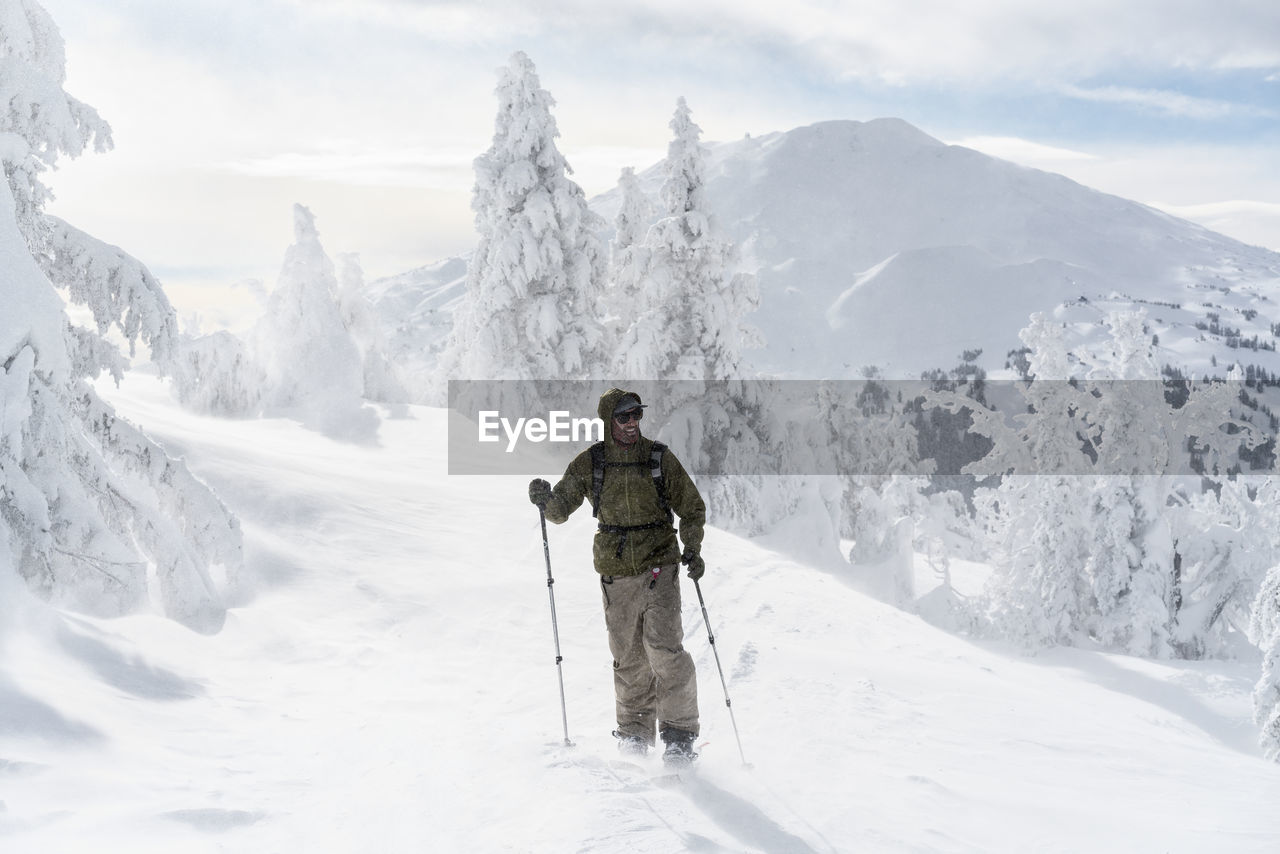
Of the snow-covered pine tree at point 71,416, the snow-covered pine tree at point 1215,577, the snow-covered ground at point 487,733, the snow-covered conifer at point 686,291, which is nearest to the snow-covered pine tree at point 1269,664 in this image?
the snow-covered ground at point 487,733

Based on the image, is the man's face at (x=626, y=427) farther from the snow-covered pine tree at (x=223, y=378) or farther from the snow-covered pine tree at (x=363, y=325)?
the snow-covered pine tree at (x=363, y=325)

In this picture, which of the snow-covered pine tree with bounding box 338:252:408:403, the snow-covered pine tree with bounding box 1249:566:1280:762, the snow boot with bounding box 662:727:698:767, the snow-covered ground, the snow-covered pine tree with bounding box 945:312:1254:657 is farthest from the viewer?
the snow-covered pine tree with bounding box 338:252:408:403

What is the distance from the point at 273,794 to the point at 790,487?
60.0 feet

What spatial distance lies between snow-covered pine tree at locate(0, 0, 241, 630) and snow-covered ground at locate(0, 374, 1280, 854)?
1.67 feet

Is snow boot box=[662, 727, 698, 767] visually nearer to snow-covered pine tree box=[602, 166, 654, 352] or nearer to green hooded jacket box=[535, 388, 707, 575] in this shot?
green hooded jacket box=[535, 388, 707, 575]

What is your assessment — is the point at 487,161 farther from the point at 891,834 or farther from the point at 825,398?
the point at 891,834

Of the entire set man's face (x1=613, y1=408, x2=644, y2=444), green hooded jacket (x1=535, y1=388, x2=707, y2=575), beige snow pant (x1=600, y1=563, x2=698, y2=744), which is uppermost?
man's face (x1=613, y1=408, x2=644, y2=444)

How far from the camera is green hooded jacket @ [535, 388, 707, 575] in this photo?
5.43 metres

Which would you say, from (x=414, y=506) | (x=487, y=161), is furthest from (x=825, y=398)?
(x=414, y=506)

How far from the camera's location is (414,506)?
12539mm

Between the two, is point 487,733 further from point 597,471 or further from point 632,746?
point 597,471

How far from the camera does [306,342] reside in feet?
79.7

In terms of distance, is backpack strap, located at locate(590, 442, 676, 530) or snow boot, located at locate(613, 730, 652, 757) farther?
snow boot, located at locate(613, 730, 652, 757)

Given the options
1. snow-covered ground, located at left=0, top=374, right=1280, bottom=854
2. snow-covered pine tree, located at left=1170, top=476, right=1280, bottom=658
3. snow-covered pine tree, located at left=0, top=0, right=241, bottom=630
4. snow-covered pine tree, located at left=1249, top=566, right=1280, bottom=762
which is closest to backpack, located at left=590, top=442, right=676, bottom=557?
snow-covered ground, located at left=0, top=374, right=1280, bottom=854
